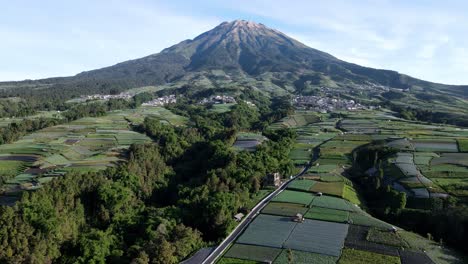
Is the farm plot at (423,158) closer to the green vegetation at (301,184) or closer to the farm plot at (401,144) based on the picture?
the farm plot at (401,144)

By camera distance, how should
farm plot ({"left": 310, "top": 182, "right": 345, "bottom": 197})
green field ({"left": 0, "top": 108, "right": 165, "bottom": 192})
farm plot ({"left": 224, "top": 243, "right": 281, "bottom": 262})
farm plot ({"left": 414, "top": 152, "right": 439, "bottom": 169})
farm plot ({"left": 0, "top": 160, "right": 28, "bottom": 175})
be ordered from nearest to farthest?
farm plot ({"left": 224, "top": 243, "right": 281, "bottom": 262})
farm plot ({"left": 310, "top": 182, "right": 345, "bottom": 197})
farm plot ({"left": 414, "top": 152, "right": 439, "bottom": 169})
farm plot ({"left": 0, "top": 160, "right": 28, "bottom": 175})
green field ({"left": 0, "top": 108, "right": 165, "bottom": 192})

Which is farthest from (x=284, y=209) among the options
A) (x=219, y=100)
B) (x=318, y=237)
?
(x=219, y=100)

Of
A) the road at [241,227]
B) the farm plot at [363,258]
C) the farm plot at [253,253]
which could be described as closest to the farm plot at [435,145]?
the road at [241,227]

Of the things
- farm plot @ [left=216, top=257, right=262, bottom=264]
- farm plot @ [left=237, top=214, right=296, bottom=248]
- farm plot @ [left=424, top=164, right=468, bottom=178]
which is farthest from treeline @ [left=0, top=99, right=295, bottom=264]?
farm plot @ [left=424, top=164, right=468, bottom=178]

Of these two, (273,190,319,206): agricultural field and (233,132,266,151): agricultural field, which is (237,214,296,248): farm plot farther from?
(233,132,266,151): agricultural field

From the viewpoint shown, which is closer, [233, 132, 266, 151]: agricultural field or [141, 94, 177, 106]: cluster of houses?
[233, 132, 266, 151]: agricultural field
